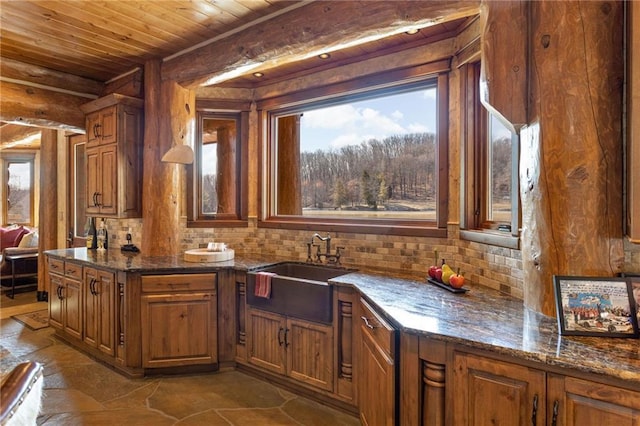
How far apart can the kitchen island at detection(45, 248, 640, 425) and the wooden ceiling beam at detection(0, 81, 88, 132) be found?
4.72 feet

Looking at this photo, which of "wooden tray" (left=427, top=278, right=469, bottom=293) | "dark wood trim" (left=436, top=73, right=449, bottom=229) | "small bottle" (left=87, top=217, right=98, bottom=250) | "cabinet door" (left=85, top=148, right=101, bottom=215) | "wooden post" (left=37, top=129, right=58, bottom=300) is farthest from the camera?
"wooden post" (left=37, top=129, right=58, bottom=300)

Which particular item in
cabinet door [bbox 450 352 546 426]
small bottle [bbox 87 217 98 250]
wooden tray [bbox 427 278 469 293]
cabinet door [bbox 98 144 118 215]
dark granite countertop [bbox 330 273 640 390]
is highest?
cabinet door [bbox 98 144 118 215]

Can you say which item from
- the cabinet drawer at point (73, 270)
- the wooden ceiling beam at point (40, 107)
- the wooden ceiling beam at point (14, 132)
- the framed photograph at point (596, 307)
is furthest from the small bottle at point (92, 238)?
the framed photograph at point (596, 307)

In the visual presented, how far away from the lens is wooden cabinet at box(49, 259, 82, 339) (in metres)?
3.46

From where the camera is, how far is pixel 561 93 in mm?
1654

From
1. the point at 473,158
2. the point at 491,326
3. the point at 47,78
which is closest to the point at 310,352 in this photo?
the point at 491,326

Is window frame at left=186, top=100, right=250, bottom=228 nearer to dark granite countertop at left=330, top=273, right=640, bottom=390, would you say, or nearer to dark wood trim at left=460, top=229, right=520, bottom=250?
dark granite countertop at left=330, top=273, right=640, bottom=390

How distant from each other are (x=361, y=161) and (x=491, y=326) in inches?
78.7

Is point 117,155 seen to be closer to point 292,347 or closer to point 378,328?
point 292,347

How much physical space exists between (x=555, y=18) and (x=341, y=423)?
2.55m

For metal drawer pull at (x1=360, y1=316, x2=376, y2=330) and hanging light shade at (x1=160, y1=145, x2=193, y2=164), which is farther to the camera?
hanging light shade at (x1=160, y1=145, x2=193, y2=164)

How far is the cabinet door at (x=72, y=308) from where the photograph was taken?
3443mm

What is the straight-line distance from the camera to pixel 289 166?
3818 mm

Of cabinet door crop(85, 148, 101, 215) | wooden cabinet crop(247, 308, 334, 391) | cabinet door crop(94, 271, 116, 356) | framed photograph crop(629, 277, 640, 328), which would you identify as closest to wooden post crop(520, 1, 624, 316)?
framed photograph crop(629, 277, 640, 328)
